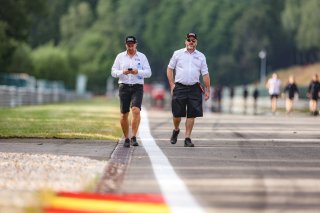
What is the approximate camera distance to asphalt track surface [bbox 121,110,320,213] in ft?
26.9

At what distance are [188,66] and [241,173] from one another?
17.8 feet

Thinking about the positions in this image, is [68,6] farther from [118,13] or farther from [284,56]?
[284,56]

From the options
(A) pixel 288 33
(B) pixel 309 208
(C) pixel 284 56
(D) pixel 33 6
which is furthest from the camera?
(C) pixel 284 56

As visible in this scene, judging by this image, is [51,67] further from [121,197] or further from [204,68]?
[121,197]

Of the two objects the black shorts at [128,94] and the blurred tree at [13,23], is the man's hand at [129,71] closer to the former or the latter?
the black shorts at [128,94]

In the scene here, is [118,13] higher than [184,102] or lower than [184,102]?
higher

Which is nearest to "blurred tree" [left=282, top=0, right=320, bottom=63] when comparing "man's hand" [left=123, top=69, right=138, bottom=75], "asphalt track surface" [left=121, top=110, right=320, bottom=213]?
"asphalt track surface" [left=121, top=110, right=320, bottom=213]

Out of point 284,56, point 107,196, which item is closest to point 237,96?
point 284,56

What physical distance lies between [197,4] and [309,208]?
616ft

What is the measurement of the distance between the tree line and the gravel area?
89672 millimetres

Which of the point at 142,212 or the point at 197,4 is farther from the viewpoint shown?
the point at 197,4

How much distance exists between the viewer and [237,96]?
10631cm

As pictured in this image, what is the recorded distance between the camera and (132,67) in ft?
51.4

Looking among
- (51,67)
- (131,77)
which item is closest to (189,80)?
(131,77)
